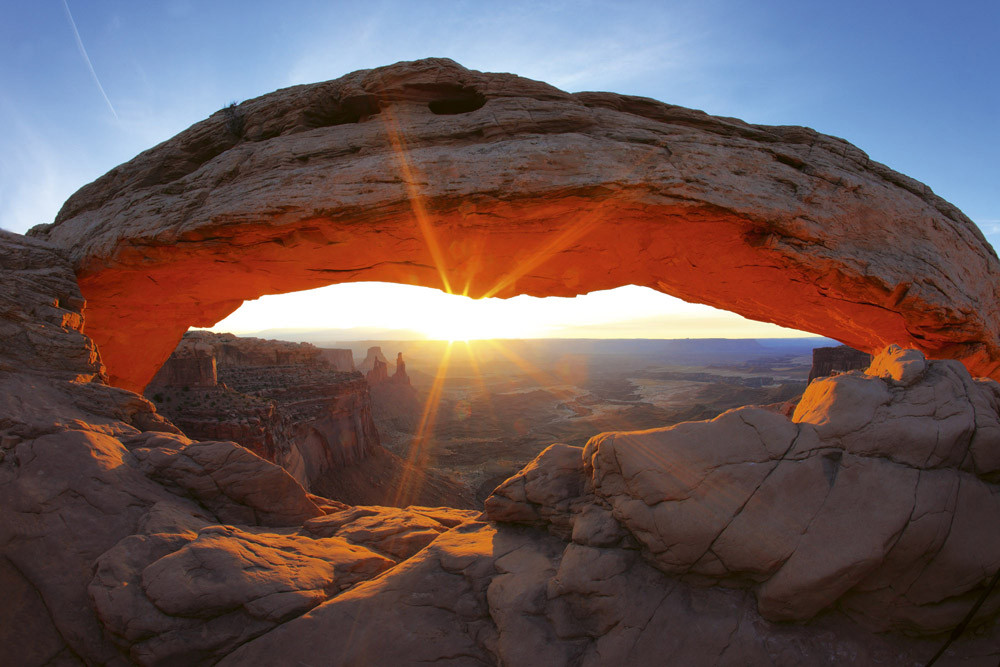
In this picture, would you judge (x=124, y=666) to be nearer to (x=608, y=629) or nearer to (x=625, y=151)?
(x=608, y=629)

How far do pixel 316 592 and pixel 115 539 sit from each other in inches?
95.9

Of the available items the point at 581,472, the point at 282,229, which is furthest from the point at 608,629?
the point at 282,229

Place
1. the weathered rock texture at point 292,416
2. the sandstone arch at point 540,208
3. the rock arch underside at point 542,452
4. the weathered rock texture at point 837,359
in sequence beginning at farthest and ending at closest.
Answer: the weathered rock texture at point 837,359 < the weathered rock texture at point 292,416 < the sandstone arch at point 540,208 < the rock arch underside at point 542,452

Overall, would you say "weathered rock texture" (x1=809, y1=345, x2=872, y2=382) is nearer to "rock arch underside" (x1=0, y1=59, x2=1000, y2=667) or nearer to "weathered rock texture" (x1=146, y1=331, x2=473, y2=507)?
"weathered rock texture" (x1=146, y1=331, x2=473, y2=507)

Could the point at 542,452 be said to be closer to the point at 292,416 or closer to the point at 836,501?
the point at 836,501

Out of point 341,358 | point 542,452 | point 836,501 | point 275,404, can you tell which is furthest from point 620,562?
point 341,358

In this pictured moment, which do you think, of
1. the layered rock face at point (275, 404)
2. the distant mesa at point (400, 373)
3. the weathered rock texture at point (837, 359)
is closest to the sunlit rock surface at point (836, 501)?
the layered rock face at point (275, 404)

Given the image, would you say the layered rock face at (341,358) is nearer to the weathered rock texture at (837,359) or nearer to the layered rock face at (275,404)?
the layered rock face at (275,404)

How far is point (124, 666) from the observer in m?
3.92

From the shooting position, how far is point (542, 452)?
18.2ft

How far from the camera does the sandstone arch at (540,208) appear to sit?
709 cm

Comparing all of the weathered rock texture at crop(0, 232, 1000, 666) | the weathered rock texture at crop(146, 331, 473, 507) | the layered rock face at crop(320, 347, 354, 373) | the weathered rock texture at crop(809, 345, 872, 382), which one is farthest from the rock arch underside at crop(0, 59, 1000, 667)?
the layered rock face at crop(320, 347, 354, 373)

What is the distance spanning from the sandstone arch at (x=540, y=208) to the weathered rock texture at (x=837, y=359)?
36.3m

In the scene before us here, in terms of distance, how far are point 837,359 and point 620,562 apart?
44885 millimetres
